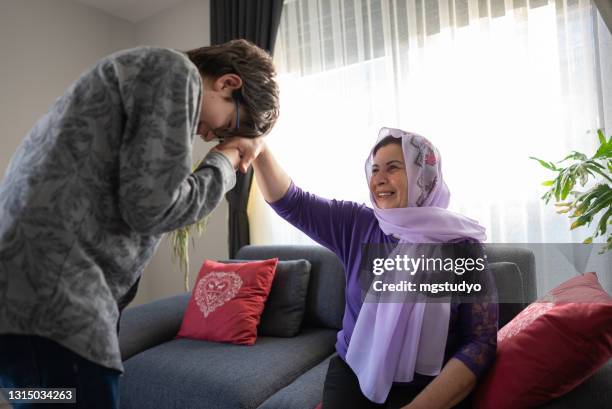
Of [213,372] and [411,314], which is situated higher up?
[411,314]

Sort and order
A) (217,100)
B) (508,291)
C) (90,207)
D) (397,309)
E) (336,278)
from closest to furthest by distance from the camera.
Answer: (90,207) < (217,100) < (397,309) < (508,291) < (336,278)

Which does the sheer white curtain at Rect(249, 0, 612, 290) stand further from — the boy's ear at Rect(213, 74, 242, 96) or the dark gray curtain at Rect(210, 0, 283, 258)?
the boy's ear at Rect(213, 74, 242, 96)

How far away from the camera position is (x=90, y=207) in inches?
26.0

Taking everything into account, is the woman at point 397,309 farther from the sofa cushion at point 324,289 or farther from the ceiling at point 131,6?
the ceiling at point 131,6

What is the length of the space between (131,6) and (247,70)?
3081 millimetres

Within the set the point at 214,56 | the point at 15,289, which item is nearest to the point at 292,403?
the point at 15,289

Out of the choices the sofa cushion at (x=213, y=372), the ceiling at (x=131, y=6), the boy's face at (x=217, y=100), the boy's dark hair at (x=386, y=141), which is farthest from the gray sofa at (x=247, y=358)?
the ceiling at (x=131, y=6)

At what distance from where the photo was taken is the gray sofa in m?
1.50

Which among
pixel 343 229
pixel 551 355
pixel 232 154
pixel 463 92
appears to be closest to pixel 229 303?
pixel 343 229

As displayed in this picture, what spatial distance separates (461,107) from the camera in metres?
2.15

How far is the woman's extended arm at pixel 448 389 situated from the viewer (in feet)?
3.45

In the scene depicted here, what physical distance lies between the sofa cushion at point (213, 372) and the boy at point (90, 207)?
86cm

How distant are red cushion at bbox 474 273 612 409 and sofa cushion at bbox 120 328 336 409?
0.80 meters

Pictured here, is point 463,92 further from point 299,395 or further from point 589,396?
point 299,395
